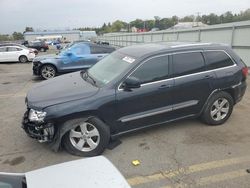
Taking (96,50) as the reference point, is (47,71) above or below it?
below

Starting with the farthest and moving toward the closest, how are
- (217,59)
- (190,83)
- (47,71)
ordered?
1. (47,71)
2. (217,59)
3. (190,83)

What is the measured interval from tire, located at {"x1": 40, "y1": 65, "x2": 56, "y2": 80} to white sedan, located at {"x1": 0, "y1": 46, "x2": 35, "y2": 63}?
35.5 feet

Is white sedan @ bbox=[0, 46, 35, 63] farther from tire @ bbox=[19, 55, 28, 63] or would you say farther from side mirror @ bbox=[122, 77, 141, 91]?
side mirror @ bbox=[122, 77, 141, 91]

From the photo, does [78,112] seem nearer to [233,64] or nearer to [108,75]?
[108,75]

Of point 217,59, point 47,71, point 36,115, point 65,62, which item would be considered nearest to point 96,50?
point 65,62

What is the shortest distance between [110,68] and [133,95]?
0.83m

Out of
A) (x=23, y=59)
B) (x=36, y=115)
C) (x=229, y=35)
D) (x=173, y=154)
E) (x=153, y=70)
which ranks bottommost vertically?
(x=23, y=59)

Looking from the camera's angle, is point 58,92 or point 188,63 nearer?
point 58,92

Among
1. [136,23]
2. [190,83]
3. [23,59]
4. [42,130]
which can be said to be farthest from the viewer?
[136,23]

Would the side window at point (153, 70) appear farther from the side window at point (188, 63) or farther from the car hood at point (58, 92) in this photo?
the car hood at point (58, 92)

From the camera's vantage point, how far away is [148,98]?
4766mm

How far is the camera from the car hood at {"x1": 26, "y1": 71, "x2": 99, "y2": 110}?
4.37 meters

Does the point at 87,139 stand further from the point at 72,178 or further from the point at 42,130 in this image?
the point at 72,178

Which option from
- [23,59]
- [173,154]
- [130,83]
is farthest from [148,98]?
[23,59]
